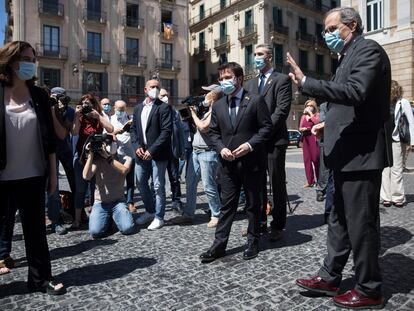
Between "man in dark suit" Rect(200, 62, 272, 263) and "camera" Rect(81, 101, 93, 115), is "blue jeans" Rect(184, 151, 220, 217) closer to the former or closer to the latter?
"man in dark suit" Rect(200, 62, 272, 263)

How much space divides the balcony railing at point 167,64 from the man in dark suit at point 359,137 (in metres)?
35.6

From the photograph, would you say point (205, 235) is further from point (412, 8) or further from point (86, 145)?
point (412, 8)

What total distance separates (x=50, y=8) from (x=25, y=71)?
109ft

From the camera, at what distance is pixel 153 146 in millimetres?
5324

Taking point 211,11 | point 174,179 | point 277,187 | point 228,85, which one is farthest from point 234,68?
point 211,11

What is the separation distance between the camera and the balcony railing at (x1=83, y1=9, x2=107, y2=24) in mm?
33906

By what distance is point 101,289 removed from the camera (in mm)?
3305

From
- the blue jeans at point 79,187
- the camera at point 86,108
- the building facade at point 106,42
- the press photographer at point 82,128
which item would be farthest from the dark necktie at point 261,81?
the building facade at point 106,42

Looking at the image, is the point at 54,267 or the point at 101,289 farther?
the point at 54,267

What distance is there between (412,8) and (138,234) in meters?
19.0

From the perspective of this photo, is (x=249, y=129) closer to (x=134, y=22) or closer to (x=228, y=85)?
(x=228, y=85)

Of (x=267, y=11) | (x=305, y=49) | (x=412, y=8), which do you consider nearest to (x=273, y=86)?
(x=412, y=8)

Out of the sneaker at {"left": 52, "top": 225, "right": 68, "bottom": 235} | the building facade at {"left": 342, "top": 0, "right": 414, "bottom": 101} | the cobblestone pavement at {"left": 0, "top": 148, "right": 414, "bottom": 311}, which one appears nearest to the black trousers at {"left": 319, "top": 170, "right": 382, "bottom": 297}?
the cobblestone pavement at {"left": 0, "top": 148, "right": 414, "bottom": 311}

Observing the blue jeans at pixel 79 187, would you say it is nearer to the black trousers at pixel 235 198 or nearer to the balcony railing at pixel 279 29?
the black trousers at pixel 235 198
